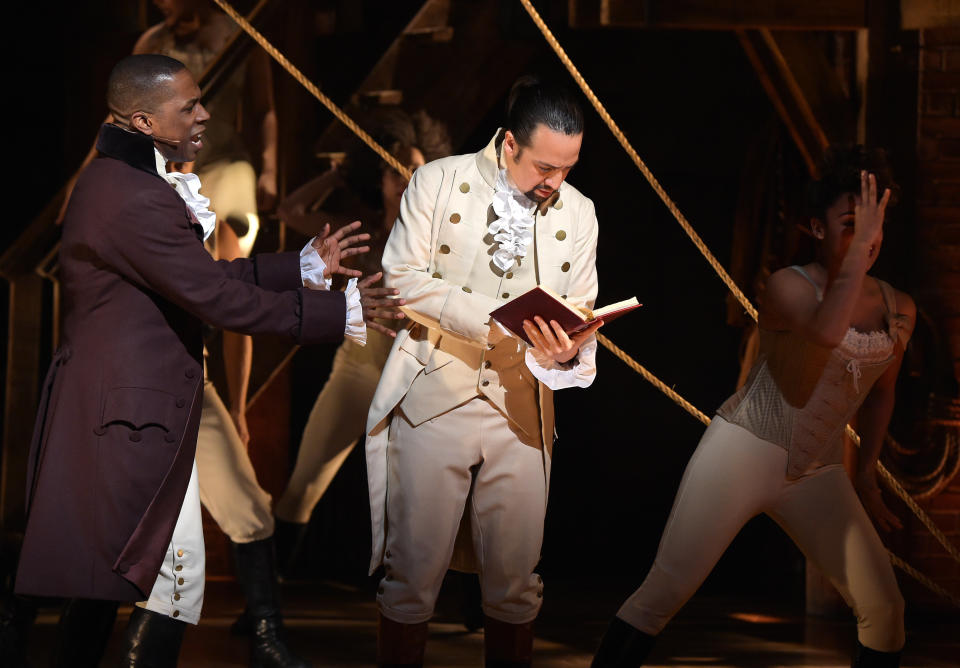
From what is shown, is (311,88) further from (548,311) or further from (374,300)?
(548,311)

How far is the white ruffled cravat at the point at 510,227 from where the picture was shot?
3.64 m

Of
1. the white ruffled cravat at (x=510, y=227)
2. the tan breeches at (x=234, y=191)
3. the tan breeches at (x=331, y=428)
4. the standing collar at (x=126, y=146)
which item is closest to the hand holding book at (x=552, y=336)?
the white ruffled cravat at (x=510, y=227)

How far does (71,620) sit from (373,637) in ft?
6.13

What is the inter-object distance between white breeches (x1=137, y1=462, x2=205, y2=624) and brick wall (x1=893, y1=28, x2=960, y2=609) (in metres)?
3.21

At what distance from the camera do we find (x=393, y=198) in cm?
513

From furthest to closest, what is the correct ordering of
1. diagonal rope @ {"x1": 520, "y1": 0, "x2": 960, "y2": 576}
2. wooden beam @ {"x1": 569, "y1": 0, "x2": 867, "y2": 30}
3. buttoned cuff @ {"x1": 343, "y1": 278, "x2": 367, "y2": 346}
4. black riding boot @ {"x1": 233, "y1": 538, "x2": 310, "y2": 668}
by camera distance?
wooden beam @ {"x1": 569, "y1": 0, "x2": 867, "y2": 30} < black riding boot @ {"x1": 233, "y1": 538, "x2": 310, "y2": 668} < diagonal rope @ {"x1": 520, "y1": 0, "x2": 960, "y2": 576} < buttoned cuff @ {"x1": 343, "y1": 278, "x2": 367, "y2": 346}

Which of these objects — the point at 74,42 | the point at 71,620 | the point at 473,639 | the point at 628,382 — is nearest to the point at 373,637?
the point at 473,639

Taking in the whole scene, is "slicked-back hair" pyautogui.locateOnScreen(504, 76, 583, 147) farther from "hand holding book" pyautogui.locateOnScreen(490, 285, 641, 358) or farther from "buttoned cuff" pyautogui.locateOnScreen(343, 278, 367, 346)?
"buttoned cuff" pyautogui.locateOnScreen(343, 278, 367, 346)

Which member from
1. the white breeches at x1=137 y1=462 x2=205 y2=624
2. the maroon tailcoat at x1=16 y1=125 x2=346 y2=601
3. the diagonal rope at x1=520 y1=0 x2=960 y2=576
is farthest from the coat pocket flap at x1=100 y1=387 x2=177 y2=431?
the diagonal rope at x1=520 y1=0 x2=960 y2=576

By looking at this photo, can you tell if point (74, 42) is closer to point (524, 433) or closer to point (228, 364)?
point (228, 364)

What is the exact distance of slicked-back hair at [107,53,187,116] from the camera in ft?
10.3

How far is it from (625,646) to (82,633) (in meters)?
1.35

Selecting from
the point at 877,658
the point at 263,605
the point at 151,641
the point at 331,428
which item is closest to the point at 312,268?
the point at 151,641

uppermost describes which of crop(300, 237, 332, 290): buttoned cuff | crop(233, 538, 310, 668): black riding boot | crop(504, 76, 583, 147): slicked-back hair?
crop(504, 76, 583, 147): slicked-back hair
